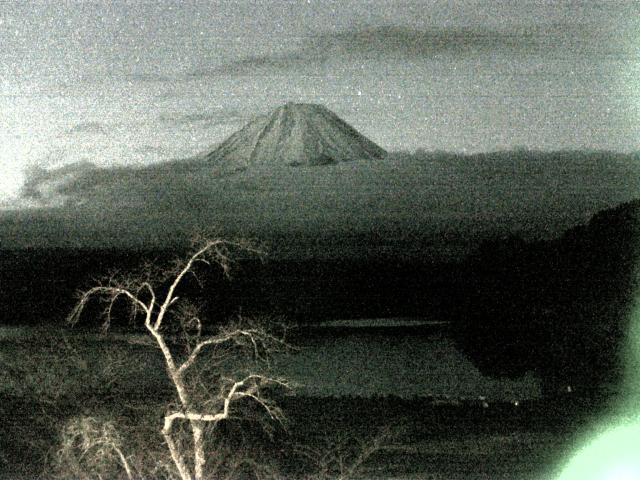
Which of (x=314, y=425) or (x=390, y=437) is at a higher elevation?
(x=390, y=437)

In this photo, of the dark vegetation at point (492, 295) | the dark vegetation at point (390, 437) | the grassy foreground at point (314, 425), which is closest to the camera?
the grassy foreground at point (314, 425)

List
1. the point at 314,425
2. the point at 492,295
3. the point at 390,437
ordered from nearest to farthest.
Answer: the point at 390,437 < the point at 314,425 < the point at 492,295

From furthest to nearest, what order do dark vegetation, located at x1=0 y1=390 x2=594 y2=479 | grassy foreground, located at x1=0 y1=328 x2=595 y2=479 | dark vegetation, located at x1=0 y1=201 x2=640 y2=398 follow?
dark vegetation, located at x1=0 y1=201 x2=640 y2=398, dark vegetation, located at x1=0 y1=390 x2=594 y2=479, grassy foreground, located at x1=0 y1=328 x2=595 y2=479

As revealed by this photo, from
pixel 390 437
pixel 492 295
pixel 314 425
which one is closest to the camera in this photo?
pixel 390 437

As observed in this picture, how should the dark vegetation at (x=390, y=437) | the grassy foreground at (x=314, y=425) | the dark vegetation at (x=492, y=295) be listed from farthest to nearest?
the dark vegetation at (x=492, y=295), the dark vegetation at (x=390, y=437), the grassy foreground at (x=314, y=425)

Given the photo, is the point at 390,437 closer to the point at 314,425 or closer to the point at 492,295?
the point at 314,425

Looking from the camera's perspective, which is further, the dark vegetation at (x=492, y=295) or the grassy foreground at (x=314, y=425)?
the dark vegetation at (x=492, y=295)

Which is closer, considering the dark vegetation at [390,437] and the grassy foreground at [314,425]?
the grassy foreground at [314,425]

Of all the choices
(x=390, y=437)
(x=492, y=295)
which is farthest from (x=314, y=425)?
(x=492, y=295)

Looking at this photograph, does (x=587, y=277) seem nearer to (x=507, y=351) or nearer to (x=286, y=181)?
(x=507, y=351)

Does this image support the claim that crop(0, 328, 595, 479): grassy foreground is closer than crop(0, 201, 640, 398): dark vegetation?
Yes

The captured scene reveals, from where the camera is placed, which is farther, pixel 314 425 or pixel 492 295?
pixel 492 295

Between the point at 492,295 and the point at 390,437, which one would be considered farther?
the point at 492,295
